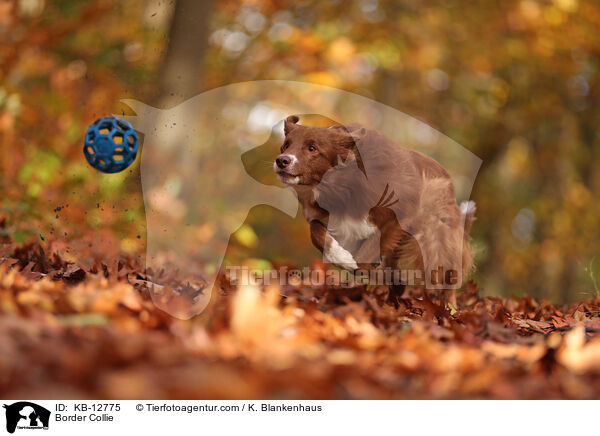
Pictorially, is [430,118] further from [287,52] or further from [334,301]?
[334,301]

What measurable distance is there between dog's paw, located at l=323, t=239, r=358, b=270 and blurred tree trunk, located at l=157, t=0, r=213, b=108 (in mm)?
3437

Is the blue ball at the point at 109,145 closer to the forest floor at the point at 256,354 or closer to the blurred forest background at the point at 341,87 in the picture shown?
the blurred forest background at the point at 341,87

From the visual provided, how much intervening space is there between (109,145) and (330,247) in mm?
1937

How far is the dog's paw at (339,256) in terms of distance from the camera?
461 centimetres

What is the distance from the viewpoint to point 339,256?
4.68 meters

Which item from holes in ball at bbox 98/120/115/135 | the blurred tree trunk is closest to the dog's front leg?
holes in ball at bbox 98/120/115/135

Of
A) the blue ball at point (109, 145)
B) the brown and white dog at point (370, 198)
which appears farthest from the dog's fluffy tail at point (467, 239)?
the blue ball at point (109, 145)
